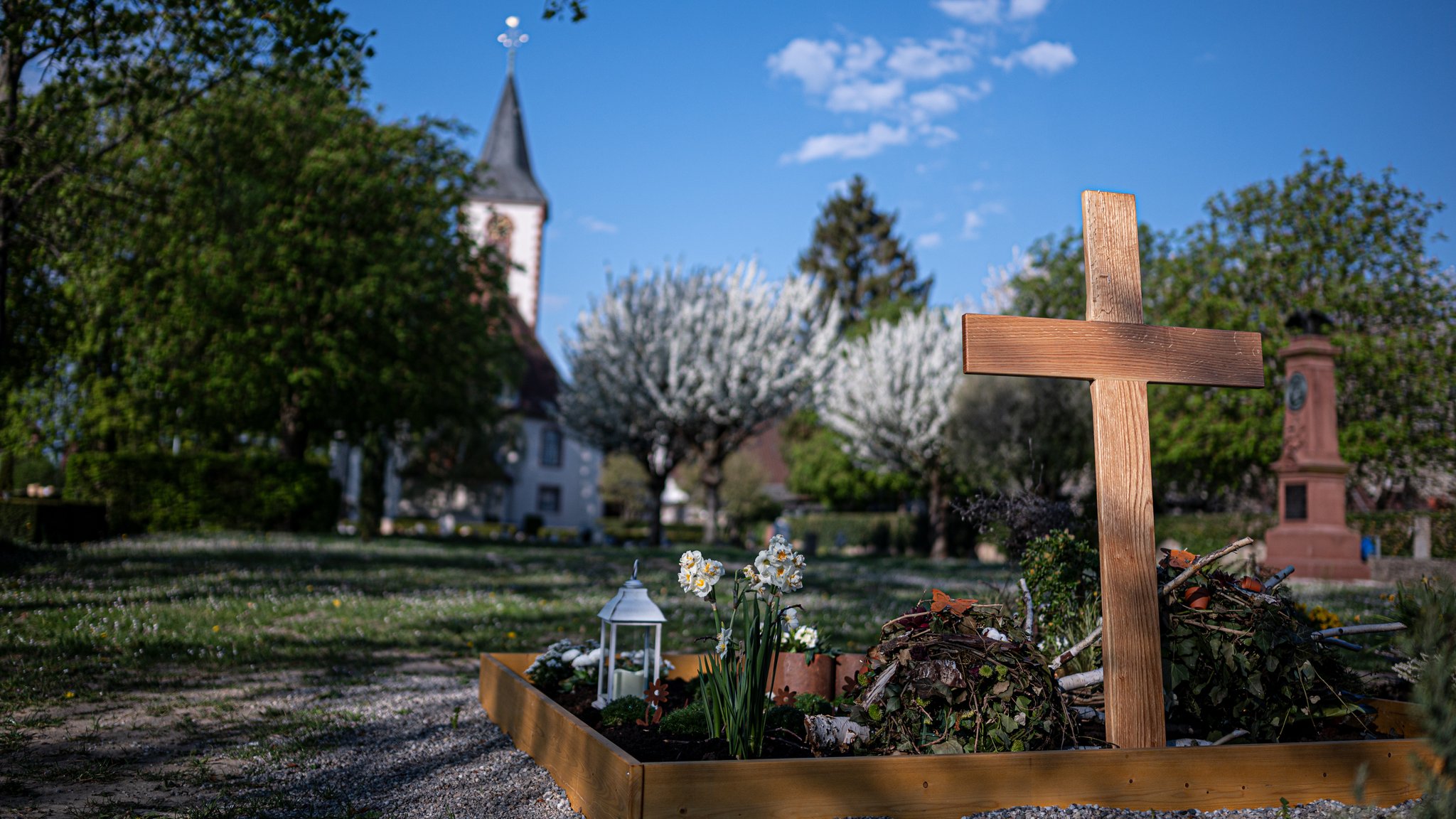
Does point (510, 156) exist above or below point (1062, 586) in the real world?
above

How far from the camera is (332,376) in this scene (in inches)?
874

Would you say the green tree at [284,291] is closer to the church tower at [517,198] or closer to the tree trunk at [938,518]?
the tree trunk at [938,518]

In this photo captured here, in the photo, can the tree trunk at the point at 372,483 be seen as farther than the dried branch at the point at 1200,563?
Yes

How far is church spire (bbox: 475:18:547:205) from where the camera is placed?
182ft

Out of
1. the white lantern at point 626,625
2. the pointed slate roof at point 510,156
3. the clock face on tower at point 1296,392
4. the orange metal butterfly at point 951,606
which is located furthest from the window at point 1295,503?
the pointed slate roof at point 510,156

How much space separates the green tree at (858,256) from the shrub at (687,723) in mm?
49800

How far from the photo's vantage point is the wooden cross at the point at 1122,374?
3.82 m

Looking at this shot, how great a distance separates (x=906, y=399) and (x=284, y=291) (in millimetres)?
20137


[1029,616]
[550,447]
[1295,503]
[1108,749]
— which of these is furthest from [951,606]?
[550,447]

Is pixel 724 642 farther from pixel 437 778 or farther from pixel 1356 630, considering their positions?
pixel 1356 630

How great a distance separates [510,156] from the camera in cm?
5706

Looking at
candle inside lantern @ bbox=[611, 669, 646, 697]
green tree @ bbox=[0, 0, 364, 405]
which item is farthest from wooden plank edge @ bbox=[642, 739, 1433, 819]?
green tree @ bbox=[0, 0, 364, 405]

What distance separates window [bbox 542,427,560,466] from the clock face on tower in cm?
3944

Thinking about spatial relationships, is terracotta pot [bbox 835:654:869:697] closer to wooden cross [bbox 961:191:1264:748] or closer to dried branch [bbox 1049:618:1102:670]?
dried branch [bbox 1049:618:1102:670]
